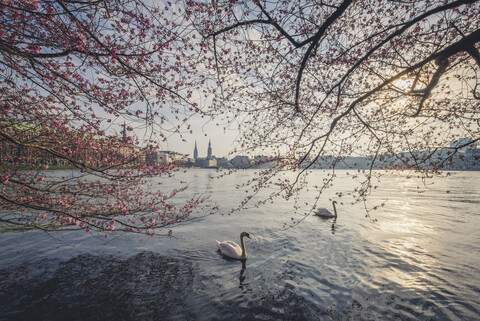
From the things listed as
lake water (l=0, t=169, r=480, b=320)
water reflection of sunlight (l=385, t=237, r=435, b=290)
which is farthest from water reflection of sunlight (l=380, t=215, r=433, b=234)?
water reflection of sunlight (l=385, t=237, r=435, b=290)

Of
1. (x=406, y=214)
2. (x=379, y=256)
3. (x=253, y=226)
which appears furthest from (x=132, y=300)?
(x=406, y=214)

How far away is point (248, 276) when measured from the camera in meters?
7.63

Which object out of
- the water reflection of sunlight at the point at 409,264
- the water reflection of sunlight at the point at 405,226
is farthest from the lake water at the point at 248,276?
the water reflection of sunlight at the point at 405,226

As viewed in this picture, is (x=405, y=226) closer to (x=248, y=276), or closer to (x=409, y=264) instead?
(x=409, y=264)

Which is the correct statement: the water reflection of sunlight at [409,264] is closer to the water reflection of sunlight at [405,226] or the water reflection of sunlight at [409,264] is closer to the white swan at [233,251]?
the water reflection of sunlight at [405,226]

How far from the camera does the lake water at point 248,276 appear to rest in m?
5.76

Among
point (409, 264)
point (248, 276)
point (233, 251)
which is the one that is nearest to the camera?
point (248, 276)

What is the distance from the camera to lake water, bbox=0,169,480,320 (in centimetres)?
576

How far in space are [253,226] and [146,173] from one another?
9.35m

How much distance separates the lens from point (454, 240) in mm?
11508

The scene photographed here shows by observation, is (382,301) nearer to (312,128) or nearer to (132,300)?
(312,128)

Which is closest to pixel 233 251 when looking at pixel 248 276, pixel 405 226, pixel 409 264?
pixel 248 276

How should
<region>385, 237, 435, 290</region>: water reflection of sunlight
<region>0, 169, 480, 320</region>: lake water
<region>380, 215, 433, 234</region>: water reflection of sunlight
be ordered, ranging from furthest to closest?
<region>380, 215, 433, 234</region>: water reflection of sunlight < <region>385, 237, 435, 290</region>: water reflection of sunlight < <region>0, 169, 480, 320</region>: lake water

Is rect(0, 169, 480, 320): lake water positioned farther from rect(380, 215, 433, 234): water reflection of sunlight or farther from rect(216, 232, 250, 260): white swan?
rect(380, 215, 433, 234): water reflection of sunlight
